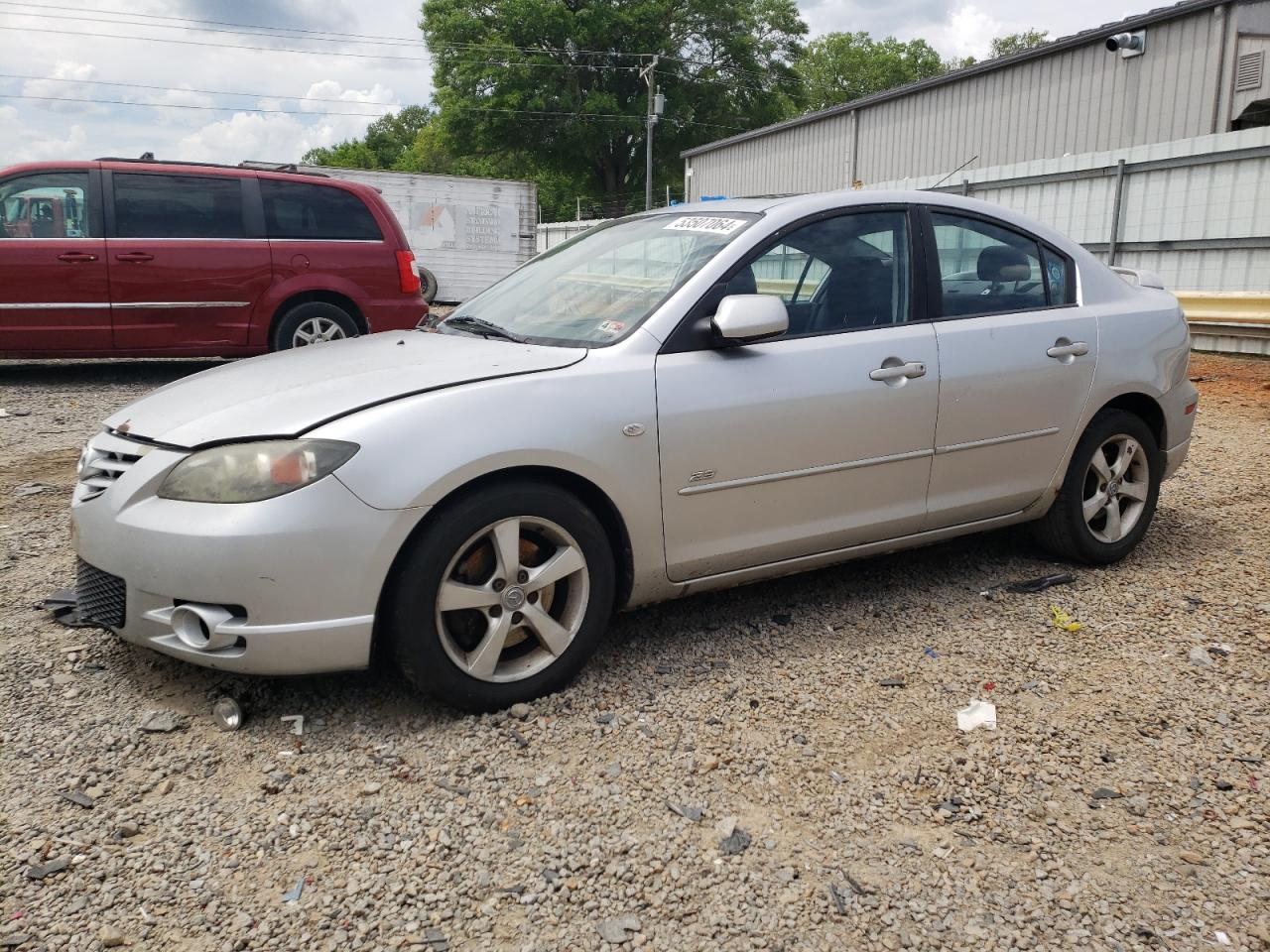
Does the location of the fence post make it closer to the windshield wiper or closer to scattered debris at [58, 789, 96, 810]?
the windshield wiper

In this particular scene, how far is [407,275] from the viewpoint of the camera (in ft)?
31.6

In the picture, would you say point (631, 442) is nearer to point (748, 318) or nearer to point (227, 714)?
point (748, 318)

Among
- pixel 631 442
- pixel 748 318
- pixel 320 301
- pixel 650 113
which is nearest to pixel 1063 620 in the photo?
pixel 748 318

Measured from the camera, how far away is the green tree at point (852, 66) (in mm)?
73625

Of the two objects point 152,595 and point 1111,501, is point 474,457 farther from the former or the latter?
point 1111,501

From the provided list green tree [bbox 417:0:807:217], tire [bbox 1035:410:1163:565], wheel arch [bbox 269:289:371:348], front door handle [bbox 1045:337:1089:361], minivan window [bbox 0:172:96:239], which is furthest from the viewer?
green tree [bbox 417:0:807:217]

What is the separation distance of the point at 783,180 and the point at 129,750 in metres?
25.1

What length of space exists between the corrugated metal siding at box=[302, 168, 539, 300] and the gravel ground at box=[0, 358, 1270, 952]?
15467 mm

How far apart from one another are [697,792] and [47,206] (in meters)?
8.27

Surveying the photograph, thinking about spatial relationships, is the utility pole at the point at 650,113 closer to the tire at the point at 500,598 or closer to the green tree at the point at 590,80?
the green tree at the point at 590,80

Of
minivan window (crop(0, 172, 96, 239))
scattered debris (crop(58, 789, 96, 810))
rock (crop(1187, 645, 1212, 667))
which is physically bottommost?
scattered debris (crop(58, 789, 96, 810))

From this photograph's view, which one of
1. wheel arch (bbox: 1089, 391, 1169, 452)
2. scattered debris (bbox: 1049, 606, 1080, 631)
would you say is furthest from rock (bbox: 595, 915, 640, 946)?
wheel arch (bbox: 1089, 391, 1169, 452)

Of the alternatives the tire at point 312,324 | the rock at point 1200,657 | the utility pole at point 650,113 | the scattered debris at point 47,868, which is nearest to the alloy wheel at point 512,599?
the scattered debris at point 47,868

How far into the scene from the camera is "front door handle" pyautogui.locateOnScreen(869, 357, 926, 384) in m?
3.73
